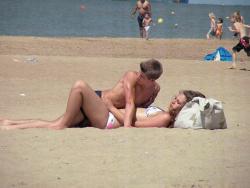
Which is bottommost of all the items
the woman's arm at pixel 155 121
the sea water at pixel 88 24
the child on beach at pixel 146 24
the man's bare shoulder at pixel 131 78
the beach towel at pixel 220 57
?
the sea water at pixel 88 24

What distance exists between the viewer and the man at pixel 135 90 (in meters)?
6.97

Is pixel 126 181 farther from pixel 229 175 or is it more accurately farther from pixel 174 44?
pixel 174 44

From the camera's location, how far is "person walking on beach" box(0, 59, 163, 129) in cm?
681

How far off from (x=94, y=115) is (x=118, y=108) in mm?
394

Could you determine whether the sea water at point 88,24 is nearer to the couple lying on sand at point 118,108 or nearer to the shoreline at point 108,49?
the shoreline at point 108,49

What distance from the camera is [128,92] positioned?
700 cm

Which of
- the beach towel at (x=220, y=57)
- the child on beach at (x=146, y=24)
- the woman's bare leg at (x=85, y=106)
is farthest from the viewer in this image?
the child on beach at (x=146, y=24)

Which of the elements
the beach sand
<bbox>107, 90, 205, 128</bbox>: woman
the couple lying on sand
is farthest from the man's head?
the beach sand

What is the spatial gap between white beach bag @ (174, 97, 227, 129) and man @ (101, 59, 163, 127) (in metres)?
0.44

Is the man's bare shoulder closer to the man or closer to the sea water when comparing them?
the man

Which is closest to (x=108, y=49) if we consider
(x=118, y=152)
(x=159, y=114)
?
(x=159, y=114)

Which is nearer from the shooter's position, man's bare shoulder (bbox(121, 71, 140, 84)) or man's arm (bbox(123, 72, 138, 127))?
man's arm (bbox(123, 72, 138, 127))

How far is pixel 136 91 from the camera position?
7141mm

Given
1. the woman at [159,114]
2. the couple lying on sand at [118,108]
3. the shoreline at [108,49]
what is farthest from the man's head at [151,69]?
the shoreline at [108,49]
